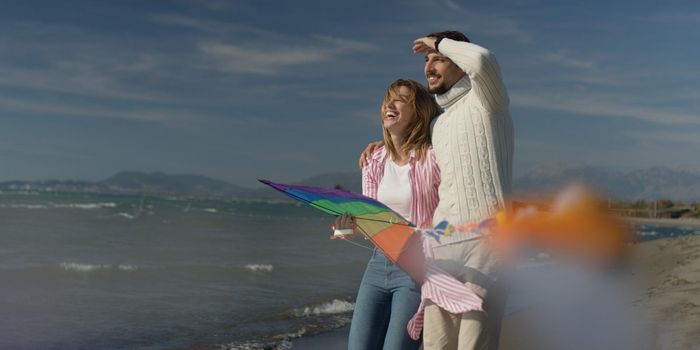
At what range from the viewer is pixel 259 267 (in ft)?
52.2

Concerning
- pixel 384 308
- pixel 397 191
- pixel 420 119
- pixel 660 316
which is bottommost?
pixel 660 316

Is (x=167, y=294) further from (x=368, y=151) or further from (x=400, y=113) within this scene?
(x=400, y=113)

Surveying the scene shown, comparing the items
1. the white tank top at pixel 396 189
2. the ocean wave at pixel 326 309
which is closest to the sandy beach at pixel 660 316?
the ocean wave at pixel 326 309

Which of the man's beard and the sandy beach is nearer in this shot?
the man's beard

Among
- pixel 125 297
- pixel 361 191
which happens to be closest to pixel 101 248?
pixel 125 297

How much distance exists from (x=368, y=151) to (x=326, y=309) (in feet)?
25.0

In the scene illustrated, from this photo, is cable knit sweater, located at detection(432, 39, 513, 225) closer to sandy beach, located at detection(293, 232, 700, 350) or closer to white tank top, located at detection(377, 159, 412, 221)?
white tank top, located at detection(377, 159, 412, 221)

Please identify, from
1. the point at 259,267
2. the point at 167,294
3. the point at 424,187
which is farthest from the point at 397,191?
the point at 259,267

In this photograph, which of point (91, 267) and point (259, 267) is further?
point (259, 267)

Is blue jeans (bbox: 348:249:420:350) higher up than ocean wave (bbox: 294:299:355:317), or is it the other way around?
blue jeans (bbox: 348:249:420:350)

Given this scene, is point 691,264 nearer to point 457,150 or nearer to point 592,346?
point 592,346

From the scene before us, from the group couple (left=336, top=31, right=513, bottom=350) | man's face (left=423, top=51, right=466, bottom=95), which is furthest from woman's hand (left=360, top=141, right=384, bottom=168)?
man's face (left=423, top=51, right=466, bottom=95)

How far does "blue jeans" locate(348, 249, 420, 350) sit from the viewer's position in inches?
124

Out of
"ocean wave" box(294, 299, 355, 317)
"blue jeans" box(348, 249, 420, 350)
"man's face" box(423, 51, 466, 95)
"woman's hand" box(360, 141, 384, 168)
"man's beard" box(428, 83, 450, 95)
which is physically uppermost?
"man's face" box(423, 51, 466, 95)
